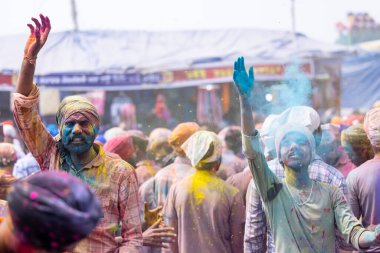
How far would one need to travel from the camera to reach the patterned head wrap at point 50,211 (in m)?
2.42

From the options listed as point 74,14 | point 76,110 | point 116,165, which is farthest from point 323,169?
point 74,14

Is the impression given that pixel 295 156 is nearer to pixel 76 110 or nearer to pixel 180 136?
pixel 76 110

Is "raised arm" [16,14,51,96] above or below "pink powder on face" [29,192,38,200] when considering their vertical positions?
above

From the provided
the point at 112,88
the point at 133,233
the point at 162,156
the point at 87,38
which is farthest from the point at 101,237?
the point at 87,38

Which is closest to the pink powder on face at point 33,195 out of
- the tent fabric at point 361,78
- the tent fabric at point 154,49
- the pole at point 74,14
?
the tent fabric at point 154,49

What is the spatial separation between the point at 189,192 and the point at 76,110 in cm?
208

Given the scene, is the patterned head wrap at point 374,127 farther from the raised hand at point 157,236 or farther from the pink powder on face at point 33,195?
the pink powder on face at point 33,195

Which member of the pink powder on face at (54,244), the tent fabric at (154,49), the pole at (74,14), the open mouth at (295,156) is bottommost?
the open mouth at (295,156)

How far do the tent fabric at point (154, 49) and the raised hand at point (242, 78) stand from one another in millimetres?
14235

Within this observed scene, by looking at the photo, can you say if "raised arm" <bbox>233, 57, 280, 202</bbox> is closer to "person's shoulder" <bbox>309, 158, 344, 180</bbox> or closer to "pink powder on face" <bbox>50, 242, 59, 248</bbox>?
"person's shoulder" <bbox>309, 158, 344, 180</bbox>

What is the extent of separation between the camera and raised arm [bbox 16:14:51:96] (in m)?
4.48

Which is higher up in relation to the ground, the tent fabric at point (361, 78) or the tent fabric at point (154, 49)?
the tent fabric at point (154, 49)

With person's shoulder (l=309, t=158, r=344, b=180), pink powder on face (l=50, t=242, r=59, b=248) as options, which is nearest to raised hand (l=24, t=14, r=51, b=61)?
pink powder on face (l=50, t=242, r=59, b=248)

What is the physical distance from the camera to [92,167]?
4832 mm
